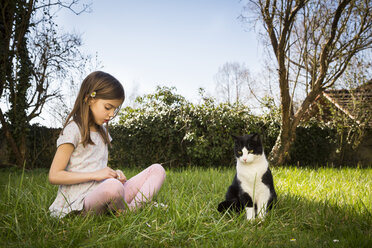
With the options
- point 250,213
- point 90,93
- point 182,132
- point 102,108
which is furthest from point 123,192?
point 182,132

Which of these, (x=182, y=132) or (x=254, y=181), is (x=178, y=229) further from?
(x=182, y=132)

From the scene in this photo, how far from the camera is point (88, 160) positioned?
7.82ft

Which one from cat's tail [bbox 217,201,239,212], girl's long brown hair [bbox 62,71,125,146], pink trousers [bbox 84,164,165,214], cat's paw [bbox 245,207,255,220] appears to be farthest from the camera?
cat's tail [bbox 217,201,239,212]

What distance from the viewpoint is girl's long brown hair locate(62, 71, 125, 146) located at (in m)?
2.31

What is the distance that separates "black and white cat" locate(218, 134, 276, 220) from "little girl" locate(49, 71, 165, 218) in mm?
861

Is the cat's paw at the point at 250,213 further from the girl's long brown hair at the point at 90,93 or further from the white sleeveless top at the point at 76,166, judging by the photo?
the girl's long brown hair at the point at 90,93

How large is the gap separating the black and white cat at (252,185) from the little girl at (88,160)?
86 cm

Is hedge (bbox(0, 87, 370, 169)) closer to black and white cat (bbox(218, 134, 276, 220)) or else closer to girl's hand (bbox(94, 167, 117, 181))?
black and white cat (bbox(218, 134, 276, 220))

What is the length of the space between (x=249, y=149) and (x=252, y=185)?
339mm

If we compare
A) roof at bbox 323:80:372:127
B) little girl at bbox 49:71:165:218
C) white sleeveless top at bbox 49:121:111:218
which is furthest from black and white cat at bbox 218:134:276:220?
roof at bbox 323:80:372:127

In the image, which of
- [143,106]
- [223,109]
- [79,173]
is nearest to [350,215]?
[79,173]

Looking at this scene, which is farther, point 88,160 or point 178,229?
point 88,160

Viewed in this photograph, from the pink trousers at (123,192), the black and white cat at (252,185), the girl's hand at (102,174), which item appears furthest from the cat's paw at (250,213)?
the girl's hand at (102,174)

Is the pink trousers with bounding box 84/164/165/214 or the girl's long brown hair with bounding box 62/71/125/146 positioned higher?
the girl's long brown hair with bounding box 62/71/125/146
